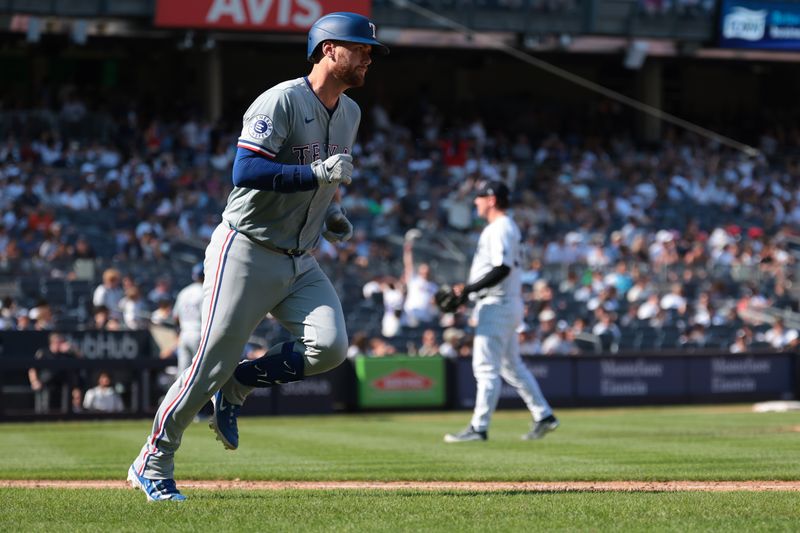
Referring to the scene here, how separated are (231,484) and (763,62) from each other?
33.0 metres

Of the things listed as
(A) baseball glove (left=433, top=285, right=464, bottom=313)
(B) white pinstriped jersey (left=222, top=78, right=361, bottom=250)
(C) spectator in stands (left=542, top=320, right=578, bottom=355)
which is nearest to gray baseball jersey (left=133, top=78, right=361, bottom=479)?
(B) white pinstriped jersey (left=222, top=78, right=361, bottom=250)

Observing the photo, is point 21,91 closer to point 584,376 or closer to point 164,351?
point 164,351

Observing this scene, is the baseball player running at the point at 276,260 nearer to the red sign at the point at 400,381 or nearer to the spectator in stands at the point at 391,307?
the red sign at the point at 400,381

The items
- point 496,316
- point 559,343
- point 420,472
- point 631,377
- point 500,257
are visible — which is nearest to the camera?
point 420,472

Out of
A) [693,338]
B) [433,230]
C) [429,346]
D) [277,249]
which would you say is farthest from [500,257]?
[433,230]

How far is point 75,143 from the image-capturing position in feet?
85.8

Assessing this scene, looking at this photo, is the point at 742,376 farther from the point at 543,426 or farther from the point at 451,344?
the point at 543,426

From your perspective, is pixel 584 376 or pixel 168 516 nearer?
pixel 168 516

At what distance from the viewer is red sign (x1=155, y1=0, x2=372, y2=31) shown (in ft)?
92.6

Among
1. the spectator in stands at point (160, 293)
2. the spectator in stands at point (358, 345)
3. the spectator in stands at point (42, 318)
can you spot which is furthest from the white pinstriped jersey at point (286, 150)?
the spectator in stands at point (160, 293)

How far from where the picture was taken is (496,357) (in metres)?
10.7

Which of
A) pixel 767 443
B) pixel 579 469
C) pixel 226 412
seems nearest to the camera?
pixel 226 412

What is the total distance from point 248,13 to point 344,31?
75.5 ft

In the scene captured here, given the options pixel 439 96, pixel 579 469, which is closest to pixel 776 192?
pixel 439 96
